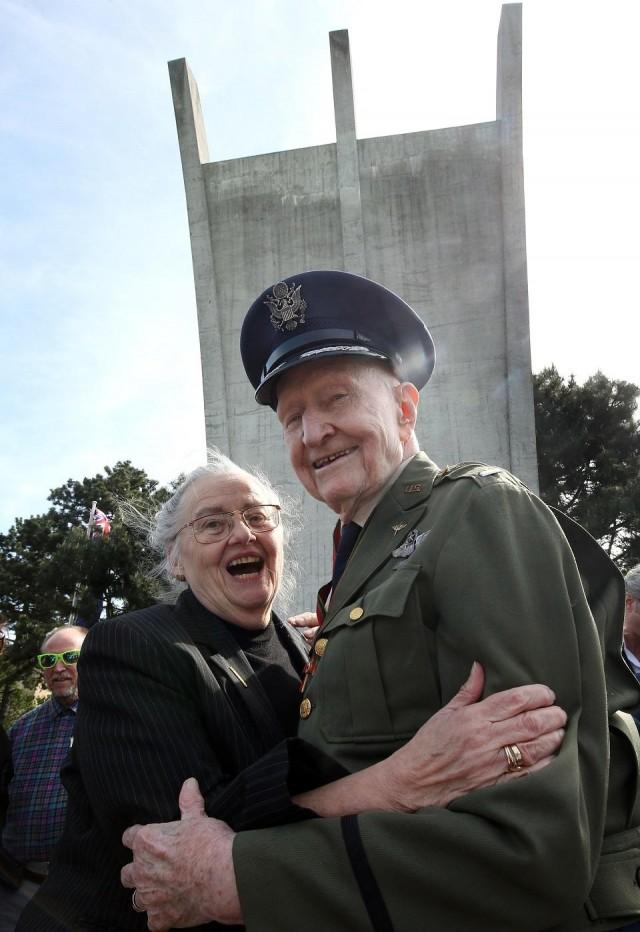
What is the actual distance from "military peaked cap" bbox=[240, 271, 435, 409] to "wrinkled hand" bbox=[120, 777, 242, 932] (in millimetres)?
1374

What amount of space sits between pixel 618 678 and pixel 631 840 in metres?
0.35

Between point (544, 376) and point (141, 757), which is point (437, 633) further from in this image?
point (544, 376)

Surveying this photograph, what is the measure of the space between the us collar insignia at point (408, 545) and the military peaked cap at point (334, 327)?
2.38 feet

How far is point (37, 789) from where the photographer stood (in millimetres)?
4730

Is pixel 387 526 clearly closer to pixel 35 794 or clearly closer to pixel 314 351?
pixel 314 351

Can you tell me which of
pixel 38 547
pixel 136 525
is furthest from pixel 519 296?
pixel 38 547

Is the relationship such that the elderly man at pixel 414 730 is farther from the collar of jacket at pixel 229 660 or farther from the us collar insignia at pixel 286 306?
the us collar insignia at pixel 286 306

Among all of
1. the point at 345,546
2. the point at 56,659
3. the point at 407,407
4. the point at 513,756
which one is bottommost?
the point at 56,659

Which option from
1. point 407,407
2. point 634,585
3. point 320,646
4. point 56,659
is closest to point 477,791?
point 320,646

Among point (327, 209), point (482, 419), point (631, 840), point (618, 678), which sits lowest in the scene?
point (631, 840)

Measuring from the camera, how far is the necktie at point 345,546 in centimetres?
238

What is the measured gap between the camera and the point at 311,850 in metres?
1.55

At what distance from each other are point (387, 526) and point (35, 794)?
12.0 feet

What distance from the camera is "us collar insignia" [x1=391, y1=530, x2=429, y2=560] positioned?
1.91m
